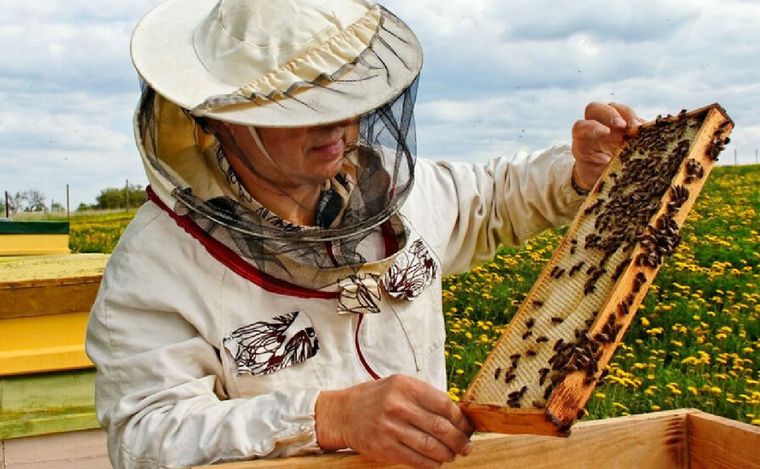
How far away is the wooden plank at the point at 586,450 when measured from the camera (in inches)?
76.5

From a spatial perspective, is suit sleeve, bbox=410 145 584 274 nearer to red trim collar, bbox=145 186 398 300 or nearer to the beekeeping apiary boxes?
red trim collar, bbox=145 186 398 300

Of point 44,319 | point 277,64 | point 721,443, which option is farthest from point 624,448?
point 44,319

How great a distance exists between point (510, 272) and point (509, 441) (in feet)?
21.3

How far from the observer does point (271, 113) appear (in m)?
2.13

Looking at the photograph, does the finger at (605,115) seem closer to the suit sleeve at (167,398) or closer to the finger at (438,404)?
the finger at (438,404)

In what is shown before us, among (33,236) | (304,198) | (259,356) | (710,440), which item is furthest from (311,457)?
(33,236)

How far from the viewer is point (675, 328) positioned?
584 centimetres

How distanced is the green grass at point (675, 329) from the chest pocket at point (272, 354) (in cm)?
A: 244

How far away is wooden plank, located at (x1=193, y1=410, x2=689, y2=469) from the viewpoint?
1.94m

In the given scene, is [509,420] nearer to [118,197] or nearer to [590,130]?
[590,130]

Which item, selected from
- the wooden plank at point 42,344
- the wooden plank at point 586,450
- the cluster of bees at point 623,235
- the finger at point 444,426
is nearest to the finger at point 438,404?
the finger at point 444,426

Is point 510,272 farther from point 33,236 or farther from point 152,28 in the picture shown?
point 152,28

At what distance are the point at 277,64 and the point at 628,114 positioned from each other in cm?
110

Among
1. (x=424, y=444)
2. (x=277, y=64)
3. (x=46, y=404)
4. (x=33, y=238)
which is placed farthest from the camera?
(x=33, y=238)
